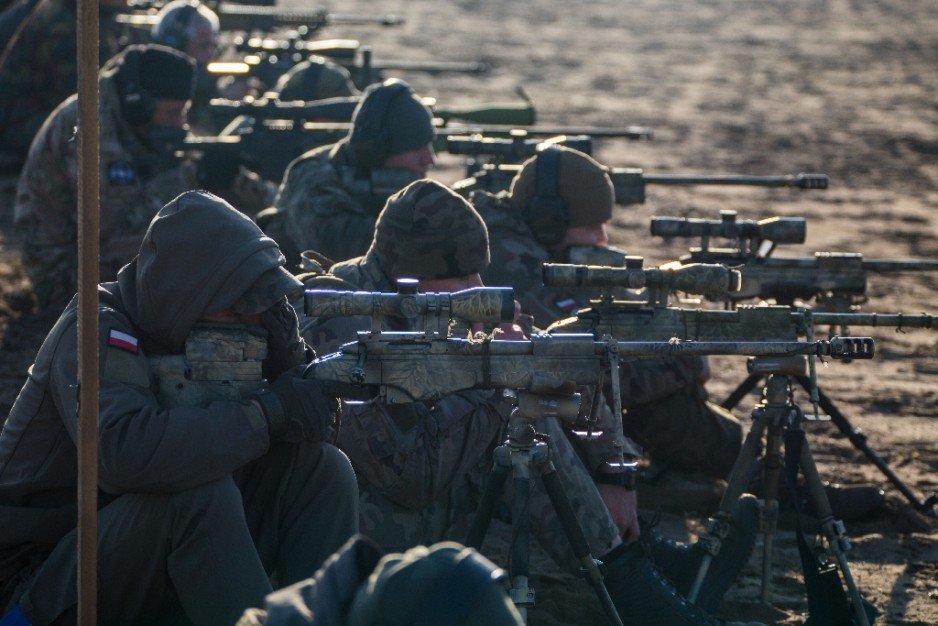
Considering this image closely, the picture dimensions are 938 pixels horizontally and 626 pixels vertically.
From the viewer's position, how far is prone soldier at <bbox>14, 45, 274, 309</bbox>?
8.77 metres

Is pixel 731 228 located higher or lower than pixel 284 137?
lower

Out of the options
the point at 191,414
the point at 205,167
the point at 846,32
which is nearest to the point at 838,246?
the point at 205,167

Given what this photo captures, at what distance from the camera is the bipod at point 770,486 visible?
5.57 metres

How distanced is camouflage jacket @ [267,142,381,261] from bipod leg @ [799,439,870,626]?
303cm

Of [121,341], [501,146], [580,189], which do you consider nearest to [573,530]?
[121,341]

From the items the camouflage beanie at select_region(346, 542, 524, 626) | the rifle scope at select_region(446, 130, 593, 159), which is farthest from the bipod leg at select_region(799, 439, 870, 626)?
the rifle scope at select_region(446, 130, 593, 159)

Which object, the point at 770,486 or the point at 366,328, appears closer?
the point at 366,328

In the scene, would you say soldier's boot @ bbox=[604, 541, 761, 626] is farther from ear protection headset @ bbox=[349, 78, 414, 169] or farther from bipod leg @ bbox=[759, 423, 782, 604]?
ear protection headset @ bbox=[349, 78, 414, 169]

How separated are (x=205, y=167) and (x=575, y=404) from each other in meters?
5.19

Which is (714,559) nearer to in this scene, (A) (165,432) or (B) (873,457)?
(B) (873,457)

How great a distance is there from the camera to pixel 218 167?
9.52 metres

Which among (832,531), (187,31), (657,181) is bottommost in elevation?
(832,531)

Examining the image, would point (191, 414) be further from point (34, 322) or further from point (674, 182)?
point (674, 182)

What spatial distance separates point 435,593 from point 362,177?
5.53 meters
